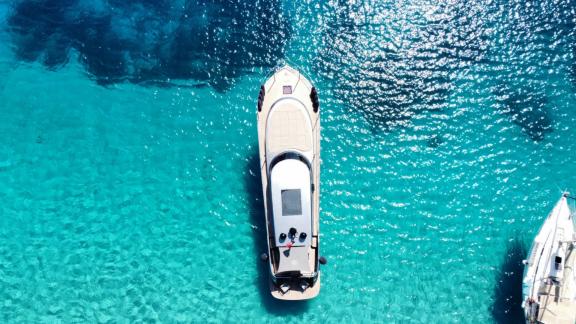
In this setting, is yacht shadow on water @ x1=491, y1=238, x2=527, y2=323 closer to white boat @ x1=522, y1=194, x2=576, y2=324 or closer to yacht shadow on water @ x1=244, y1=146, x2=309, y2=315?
white boat @ x1=522, y1=194, x2=576, y2=324

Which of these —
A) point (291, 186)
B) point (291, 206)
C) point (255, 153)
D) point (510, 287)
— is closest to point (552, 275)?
point (510, 287)

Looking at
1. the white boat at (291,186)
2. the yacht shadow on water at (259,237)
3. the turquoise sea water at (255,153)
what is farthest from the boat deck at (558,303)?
the yacht shadow on water at (259,237)

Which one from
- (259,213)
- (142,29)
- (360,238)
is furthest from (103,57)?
(360,238)

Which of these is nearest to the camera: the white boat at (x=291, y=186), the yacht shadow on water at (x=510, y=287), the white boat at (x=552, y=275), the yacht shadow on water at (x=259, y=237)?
the white boat at (x=552, y=275)

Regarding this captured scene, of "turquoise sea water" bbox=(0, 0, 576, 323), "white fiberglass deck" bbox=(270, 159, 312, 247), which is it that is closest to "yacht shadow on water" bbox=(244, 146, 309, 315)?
"turquoise sea water" bbox=(0, 0, 576, 323)

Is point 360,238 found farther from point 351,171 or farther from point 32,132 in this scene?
point 32,132

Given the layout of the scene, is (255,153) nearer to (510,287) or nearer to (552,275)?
(510,287)

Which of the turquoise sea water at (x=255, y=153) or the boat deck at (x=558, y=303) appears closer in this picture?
the boat deck at (x=558, y=303)

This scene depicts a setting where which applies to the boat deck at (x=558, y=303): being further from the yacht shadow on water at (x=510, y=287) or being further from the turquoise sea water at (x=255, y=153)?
the turquoise sea water at (x=255, y=153)
